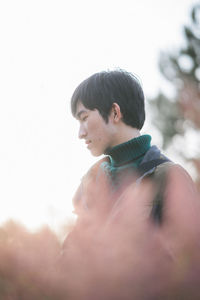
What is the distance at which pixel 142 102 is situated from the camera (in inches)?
95.2

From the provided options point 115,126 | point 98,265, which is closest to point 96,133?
point 115,126

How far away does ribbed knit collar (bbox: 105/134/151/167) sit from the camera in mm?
2119

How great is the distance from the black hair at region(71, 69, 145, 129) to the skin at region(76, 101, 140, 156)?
0.12 ft

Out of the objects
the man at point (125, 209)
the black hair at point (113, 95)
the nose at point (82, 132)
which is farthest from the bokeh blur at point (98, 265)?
the black hair at point (113, 95)

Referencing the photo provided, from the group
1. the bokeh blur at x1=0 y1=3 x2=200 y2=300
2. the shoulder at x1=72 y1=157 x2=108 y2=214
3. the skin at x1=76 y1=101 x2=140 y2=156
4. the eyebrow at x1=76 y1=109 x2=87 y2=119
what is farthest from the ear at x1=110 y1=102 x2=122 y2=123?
the bokeh blur at x1=0 y1=3 x2=200 y2=300

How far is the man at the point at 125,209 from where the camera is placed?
0.75m

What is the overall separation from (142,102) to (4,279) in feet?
5.97

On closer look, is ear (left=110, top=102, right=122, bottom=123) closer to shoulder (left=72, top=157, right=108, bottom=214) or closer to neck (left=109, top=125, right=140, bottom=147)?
neck (left=109, top=125, right=140, bottom=147)

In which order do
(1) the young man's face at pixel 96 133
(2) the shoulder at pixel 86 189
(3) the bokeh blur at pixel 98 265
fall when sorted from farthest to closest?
(1) the young man's face at pixel 96 133, (2) the shoulder at pixel 86 189, (3) the bokeh blur at pixel 98 265

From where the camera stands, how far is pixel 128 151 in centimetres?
212

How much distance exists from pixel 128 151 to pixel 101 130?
0.65 feet

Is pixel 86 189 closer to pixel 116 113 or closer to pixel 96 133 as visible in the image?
pixel 96 133

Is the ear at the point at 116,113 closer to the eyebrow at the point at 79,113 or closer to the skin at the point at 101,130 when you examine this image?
the skin at the point at 101,130

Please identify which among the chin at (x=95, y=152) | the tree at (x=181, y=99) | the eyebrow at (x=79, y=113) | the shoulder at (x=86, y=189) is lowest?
the shoulder at (x=86, y=189)
